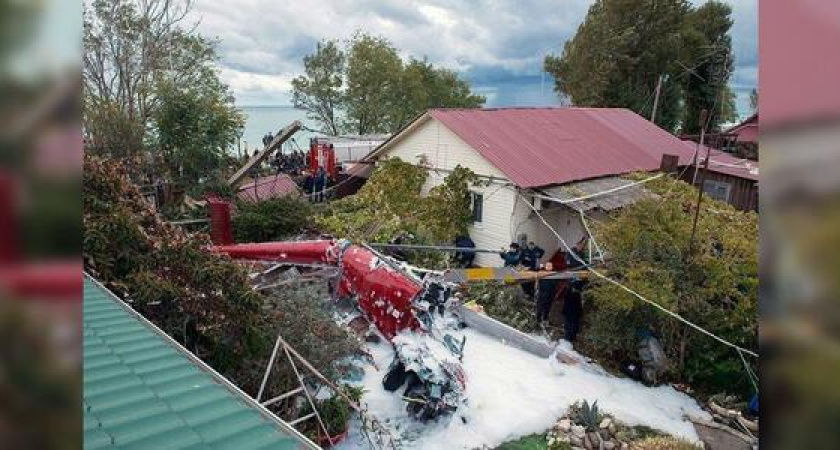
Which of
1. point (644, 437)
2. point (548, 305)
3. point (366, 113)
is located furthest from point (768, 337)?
point (366, 113)

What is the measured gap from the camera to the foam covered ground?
325 inches

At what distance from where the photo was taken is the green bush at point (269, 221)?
49.7 feet

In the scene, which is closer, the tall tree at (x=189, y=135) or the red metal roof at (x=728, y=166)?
the tall tree at (x=189, y=135)

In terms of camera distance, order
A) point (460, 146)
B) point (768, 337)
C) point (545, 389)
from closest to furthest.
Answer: point (768, 337)
point (545, 389)
point (460, 146)

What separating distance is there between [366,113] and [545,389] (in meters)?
31.0

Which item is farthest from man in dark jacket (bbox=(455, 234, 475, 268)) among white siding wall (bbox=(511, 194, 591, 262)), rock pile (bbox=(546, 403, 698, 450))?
rock pile (bbox=(546, 403, 698, 450))

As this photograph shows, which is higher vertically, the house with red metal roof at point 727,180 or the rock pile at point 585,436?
the house with red metal roof at point 727,180

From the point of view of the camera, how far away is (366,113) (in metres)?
38.5

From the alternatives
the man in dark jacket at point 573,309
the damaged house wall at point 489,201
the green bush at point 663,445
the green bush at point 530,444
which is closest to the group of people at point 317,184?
the damaged house wall at point 489,201

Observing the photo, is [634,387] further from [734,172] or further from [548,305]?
[734,172]

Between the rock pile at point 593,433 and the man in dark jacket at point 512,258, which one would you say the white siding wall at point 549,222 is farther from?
the rock pile at point 593,433

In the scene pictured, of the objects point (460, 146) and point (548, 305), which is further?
point (460, 146)

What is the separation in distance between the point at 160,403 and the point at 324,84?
120 ft

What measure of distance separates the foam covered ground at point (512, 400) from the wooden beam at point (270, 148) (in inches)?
352
